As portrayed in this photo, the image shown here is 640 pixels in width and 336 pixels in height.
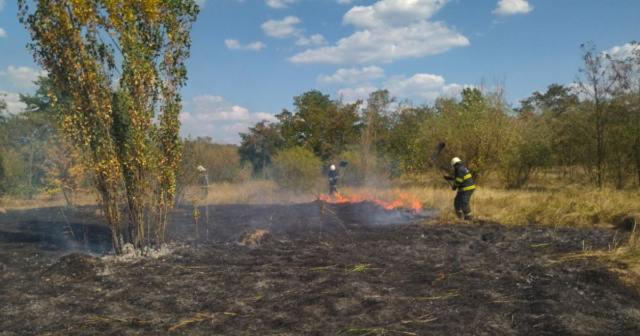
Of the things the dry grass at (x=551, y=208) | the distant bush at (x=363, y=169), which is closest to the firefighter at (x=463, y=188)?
the dry grass at (x=551, y=208)

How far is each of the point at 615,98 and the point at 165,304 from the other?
22137mm

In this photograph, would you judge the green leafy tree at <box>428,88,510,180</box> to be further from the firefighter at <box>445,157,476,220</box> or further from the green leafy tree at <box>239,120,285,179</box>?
the green leafy tree at <box>239,120,285,179</box>

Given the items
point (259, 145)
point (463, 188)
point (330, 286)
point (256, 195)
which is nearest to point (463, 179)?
point (463, 188)

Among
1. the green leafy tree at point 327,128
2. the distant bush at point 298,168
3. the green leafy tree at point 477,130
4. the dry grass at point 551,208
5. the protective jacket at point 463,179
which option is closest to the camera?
the dry grass at point 551,208

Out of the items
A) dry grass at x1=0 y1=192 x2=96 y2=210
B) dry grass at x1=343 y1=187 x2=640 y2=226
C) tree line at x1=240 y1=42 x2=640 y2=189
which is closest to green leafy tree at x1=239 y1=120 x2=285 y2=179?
tree line at x1=240 y1=42 x2=640 y2=189

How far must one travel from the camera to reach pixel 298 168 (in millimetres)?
21875

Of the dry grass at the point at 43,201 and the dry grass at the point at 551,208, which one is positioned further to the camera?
the dry grass at the point at 43,201

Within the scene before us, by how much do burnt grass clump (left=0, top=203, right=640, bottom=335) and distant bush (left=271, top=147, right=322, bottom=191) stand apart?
11.0 meters

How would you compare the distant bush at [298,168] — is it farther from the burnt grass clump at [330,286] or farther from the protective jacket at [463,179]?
the burnt grass clump at [330,286]

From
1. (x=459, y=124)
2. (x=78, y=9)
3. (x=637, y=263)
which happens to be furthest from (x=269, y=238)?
(x=459, y=124)

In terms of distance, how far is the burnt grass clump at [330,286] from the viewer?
16.3 feet

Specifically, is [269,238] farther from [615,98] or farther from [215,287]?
[615,98]

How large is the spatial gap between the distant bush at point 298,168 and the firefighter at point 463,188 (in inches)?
415

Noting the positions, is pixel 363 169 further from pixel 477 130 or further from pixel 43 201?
pixel 43 201
